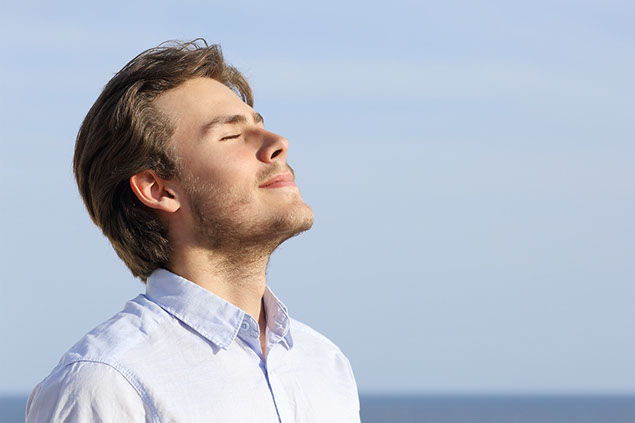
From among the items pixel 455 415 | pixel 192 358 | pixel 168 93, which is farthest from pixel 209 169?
pixel 455 415

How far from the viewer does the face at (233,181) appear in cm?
322

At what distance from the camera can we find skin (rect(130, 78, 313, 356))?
3227 mm

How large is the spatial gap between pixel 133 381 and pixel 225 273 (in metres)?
0.65

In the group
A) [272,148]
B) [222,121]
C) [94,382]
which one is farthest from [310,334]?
[94,382]

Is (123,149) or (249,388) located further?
(123,149)

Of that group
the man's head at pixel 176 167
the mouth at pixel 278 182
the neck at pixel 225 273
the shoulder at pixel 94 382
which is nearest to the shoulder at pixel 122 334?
the shoulder at pixel 94 382

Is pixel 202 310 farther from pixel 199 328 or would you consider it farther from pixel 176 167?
pixel 176 167

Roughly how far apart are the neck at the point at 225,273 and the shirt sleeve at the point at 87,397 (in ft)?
2.01

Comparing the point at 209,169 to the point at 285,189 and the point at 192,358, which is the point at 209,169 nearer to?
the point at 285,189

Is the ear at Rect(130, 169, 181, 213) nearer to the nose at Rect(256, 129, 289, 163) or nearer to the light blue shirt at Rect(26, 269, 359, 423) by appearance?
the light blue shirt at Rect(26, 269, 359, 423)

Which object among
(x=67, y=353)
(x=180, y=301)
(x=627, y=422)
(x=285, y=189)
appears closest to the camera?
(x=67, y=353)

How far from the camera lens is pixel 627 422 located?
93062mm

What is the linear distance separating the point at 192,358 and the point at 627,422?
98.1 m

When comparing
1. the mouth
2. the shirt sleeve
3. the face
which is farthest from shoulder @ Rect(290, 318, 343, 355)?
the shirt sleeve
